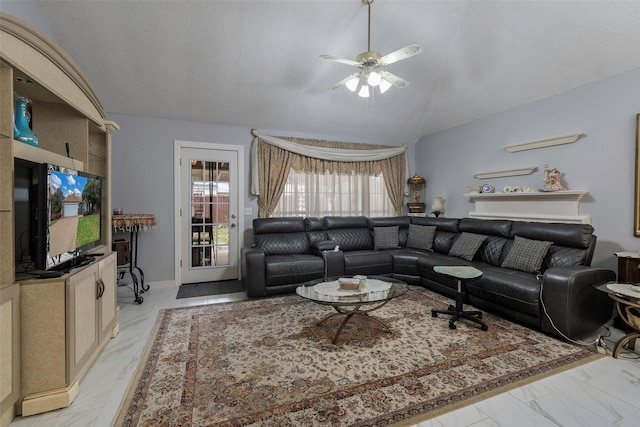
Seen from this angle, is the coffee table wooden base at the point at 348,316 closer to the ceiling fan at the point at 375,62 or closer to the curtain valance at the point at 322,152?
the ceiling fan at the point at 375,62

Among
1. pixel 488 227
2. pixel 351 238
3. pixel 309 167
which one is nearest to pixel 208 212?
pixel 309 167

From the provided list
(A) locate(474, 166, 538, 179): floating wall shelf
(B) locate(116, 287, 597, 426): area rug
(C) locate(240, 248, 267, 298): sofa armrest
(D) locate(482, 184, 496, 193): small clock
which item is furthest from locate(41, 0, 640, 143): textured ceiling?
(B) locate(116, 287, 597, 426): area rug

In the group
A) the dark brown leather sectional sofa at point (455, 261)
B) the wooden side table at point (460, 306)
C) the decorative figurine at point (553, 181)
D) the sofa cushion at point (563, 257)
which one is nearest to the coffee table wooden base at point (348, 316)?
the wooden side table at point (460, 306)

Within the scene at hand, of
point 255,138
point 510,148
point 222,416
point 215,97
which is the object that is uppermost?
point 215,97

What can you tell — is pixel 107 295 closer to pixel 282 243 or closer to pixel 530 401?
pixel 282 243

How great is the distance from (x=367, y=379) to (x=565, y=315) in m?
1.84

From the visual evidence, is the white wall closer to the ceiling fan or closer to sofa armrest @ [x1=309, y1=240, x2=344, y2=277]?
the ceiling fan

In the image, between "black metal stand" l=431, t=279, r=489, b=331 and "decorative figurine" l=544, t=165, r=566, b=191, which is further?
"decorative figurine" l=544, t=165, r=566, b=191

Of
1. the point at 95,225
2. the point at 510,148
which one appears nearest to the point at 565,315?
the point at 510,148

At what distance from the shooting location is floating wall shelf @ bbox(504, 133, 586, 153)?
10.7ft

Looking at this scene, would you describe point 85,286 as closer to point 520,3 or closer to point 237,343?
point 237,343

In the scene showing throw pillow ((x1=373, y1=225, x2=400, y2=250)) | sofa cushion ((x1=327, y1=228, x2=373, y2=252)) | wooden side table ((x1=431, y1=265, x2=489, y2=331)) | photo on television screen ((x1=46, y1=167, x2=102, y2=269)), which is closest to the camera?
photo on television screen ((x1=46, y1=167, x2=102, y2=269))

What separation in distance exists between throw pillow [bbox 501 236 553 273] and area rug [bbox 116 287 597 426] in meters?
0.69

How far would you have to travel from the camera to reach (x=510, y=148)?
3992 millimetres
